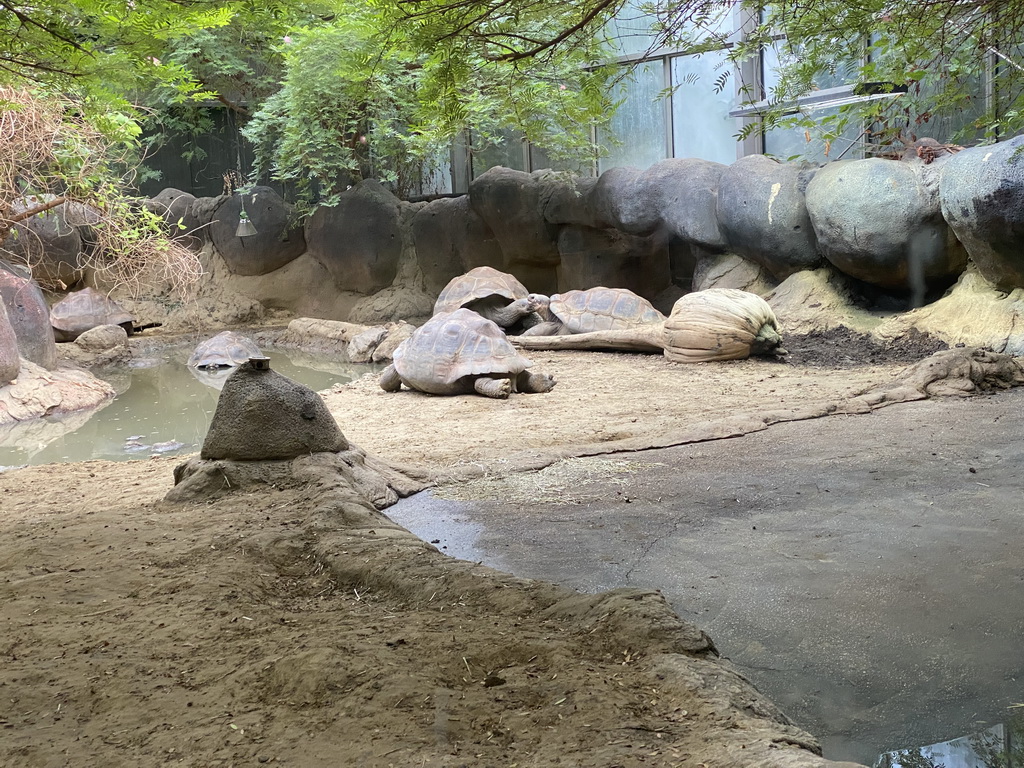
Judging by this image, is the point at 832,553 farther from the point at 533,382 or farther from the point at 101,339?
the point at 101,339

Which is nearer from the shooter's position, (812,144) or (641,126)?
(812,144)

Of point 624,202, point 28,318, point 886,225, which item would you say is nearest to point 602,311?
point 624,202

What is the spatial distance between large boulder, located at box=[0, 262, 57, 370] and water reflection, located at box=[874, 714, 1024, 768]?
11794 millimetres

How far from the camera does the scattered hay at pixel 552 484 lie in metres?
4.79

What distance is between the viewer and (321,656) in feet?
8.07

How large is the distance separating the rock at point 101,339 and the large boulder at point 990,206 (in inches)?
485

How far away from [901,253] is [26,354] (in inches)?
414

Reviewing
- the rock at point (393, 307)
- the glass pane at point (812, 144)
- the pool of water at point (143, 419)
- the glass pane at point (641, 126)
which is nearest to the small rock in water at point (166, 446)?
the pool of water at point (143, 419)

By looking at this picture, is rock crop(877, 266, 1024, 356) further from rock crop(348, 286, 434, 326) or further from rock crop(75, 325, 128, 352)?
rock crop(75, 325, 128, 352)

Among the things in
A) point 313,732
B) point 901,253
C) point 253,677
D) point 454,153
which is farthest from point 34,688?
point 454,153

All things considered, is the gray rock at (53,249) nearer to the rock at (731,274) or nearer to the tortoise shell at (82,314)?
the tortoise shell at (82,314)

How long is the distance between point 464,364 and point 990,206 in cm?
500

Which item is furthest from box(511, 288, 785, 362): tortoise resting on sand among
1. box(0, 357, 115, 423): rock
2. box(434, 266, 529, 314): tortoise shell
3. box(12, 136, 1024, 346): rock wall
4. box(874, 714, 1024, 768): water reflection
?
box(874, 714, 1024, 768): water reflection

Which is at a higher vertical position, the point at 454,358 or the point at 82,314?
the point at 82,314
